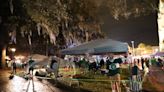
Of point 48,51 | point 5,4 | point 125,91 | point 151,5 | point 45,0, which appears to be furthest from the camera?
point 48,51

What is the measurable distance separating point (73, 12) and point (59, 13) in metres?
8.19

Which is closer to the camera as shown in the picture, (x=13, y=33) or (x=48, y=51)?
(x=13, y=33)

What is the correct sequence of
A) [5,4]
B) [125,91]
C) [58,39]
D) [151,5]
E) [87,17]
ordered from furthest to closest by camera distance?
[58,39], [87,17], [5,4], [151,5], [125,91]

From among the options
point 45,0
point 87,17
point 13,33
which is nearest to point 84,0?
point 87,17

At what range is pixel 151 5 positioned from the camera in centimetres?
3195

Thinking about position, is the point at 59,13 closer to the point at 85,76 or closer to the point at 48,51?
the point at 85,76

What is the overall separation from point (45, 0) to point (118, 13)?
7.35 meters

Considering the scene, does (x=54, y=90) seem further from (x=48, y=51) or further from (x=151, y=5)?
(x=48, y=51)

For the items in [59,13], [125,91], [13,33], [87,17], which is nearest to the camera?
[125,91]

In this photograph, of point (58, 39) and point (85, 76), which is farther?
point (58, 39)

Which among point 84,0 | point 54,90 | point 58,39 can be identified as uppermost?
point 84,0

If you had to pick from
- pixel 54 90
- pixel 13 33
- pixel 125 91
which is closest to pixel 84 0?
pixel 13 33

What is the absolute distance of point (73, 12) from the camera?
38.0 m

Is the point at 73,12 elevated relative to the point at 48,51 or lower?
elevated
